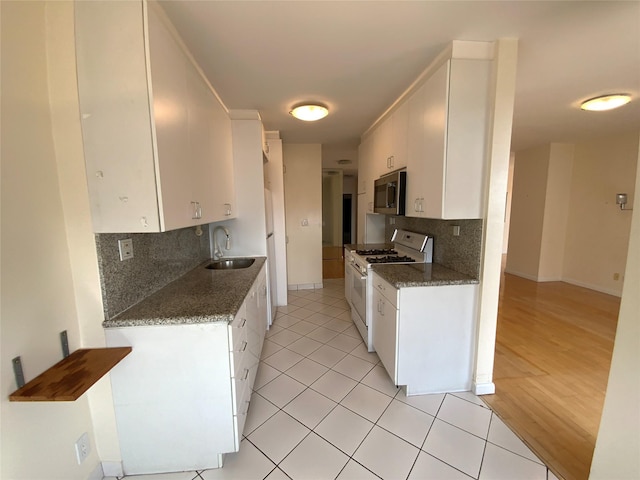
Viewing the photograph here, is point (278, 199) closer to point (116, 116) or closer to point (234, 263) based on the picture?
point (234, 263)

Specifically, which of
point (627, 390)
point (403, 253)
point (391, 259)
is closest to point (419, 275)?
point (391, 259)

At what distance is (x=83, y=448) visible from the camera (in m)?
1.32

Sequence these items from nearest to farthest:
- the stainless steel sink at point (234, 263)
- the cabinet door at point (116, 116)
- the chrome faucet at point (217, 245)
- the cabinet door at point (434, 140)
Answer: the cabinet door at point (116, 116)
the cabinet door at point (434, 140)
the stainless steel sink at point (234, 263)
the chrome faucet at point (217, 245)

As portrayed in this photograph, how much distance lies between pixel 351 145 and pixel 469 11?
10.7 feet

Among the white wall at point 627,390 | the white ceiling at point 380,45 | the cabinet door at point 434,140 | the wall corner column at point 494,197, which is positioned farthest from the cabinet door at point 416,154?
the white wall at point 627,390

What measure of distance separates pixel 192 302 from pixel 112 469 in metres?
0.96

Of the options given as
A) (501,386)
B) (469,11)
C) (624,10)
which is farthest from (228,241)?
(624,10)

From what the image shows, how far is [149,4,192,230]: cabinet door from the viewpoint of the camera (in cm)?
125

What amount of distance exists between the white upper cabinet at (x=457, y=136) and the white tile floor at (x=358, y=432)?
4.65 feet

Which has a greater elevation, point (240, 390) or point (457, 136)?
point (457, 136)

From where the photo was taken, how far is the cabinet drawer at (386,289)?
1972 mm

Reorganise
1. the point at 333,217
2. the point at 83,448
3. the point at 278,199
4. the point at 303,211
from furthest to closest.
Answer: the point at 333,217 < the point at 303,211 < the point at 278,199 < the point at 83,448

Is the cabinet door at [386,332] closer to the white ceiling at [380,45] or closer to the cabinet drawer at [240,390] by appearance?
the cabinet drawer at [240,390]

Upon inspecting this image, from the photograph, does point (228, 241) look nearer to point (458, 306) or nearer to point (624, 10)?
point (458, 306)
